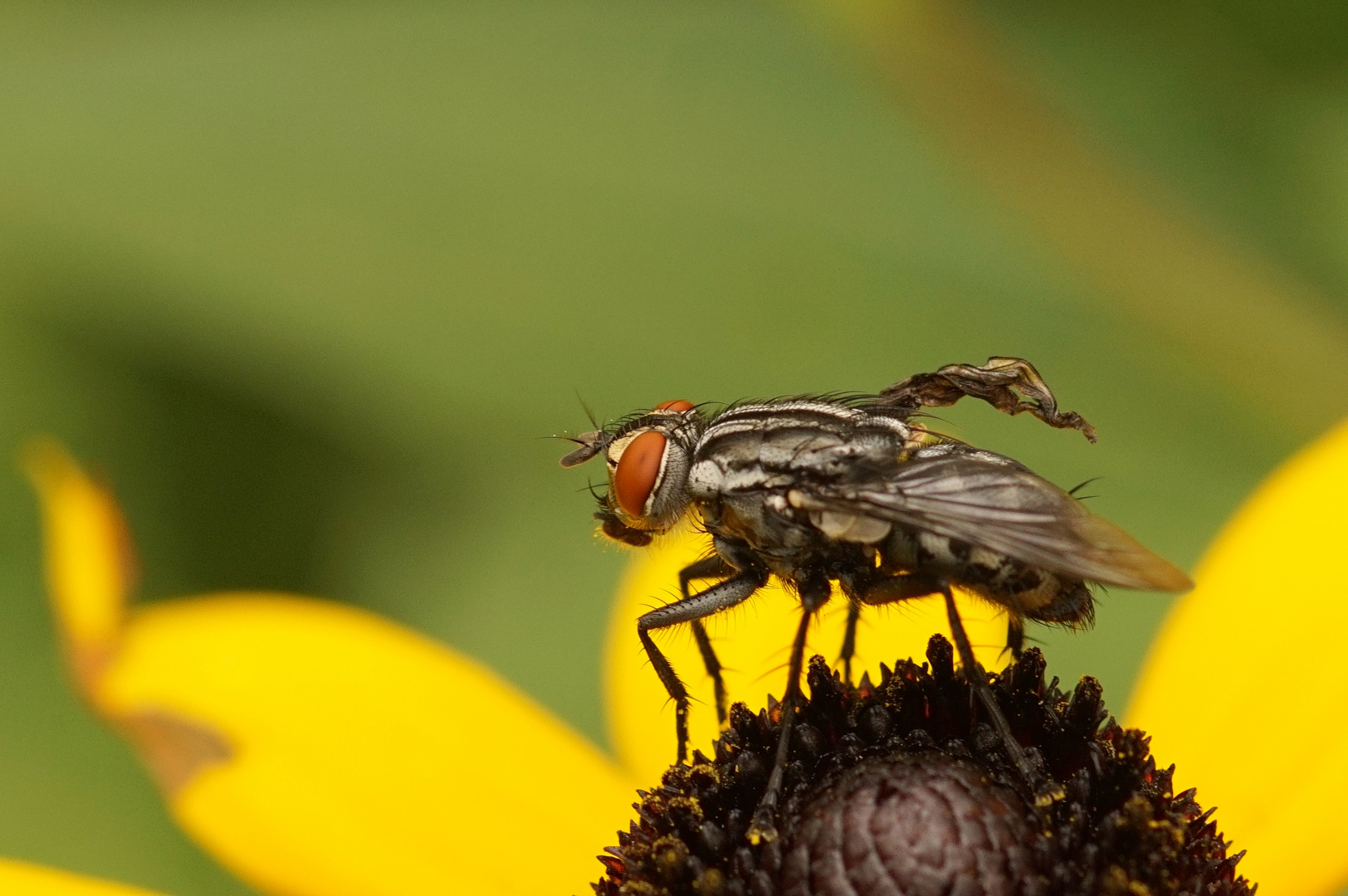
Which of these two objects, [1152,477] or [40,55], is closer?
[1152,477]

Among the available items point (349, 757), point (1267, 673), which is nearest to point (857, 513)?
point (1267, 673)

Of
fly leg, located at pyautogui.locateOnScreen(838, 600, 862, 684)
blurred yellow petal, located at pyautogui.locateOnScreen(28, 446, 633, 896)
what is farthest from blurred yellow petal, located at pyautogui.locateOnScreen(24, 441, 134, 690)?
fly leg, located at pyautogui.locateOnScreen(838, 600, 862, 684)

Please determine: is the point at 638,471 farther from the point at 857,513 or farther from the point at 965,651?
the point at 965,651

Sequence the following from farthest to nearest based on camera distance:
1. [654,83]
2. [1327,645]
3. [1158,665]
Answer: [654,83]
[1158,665]
[1327,645]

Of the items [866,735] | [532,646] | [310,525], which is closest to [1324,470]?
[866,735]

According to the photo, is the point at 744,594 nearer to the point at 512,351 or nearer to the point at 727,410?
the point at 727,410

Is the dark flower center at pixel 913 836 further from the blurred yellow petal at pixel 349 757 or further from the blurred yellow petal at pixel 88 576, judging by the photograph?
the blurred yellow petal at pixel 88 576
